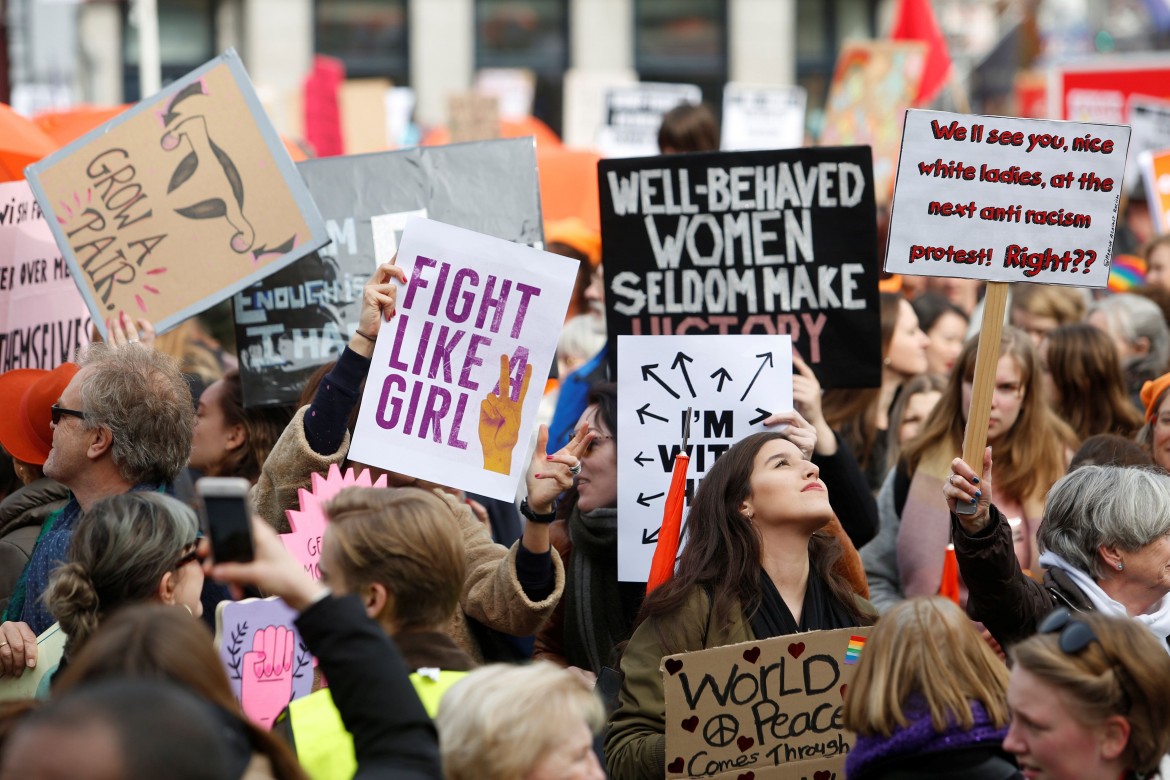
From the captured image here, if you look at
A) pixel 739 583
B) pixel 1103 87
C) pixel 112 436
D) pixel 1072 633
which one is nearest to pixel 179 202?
pixel 112 436

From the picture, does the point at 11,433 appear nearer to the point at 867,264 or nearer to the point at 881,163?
the point at 867,264

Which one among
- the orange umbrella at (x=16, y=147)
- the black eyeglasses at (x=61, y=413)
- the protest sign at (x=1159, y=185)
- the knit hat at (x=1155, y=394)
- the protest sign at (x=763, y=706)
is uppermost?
the orange umbrella at (x=16, y=147)

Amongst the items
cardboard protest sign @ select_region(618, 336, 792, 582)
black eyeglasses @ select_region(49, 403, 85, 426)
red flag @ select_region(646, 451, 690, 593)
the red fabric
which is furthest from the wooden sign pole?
the red fabric

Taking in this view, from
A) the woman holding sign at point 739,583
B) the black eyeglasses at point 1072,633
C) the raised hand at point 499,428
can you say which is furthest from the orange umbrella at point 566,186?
the black eyeglasses at point 1072,633

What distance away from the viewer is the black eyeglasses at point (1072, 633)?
2.80 metres

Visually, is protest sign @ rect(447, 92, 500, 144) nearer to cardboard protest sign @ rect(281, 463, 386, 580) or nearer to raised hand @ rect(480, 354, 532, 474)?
raised hand @ rect(480, 354, 532, 474)

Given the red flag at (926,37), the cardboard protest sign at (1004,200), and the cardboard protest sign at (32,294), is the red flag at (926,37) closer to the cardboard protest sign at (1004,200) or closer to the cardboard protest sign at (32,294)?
the cardboard protest sign at (1004,200)

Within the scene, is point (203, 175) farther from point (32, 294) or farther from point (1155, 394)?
point (1155, 394)

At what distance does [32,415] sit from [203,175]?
40.3 inches

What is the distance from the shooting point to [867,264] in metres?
4.91

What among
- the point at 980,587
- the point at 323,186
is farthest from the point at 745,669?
the point at 323,186

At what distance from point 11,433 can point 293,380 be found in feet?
2.98

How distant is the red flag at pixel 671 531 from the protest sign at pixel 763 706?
478 millimetres

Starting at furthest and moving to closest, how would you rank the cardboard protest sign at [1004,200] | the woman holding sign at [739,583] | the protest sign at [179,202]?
the protest sign at [179,202] < the cardboard protest sign at [1004,200] < the woman holding sign at [739,583]
